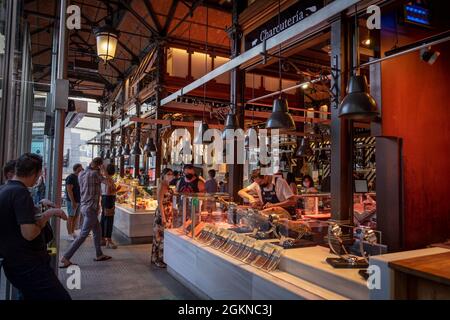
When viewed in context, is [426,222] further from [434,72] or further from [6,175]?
[6,175]

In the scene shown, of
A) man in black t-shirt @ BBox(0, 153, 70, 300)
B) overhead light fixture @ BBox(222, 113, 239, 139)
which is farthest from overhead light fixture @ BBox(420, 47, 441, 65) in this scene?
man in black t-shirt @ BBox(0, 153, 70, 300)

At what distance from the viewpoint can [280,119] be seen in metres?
3.86

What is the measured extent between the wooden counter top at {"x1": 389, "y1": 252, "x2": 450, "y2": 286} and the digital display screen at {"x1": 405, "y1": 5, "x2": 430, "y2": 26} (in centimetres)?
279

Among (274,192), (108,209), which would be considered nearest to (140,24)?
(108,209)

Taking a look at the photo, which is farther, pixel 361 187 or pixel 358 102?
pixel 361 187

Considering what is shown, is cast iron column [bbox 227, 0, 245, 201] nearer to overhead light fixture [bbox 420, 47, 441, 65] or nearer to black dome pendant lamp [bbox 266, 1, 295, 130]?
black dome pendant lamp [bbox 266, 1, 295, 130]

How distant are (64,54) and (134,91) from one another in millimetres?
11169

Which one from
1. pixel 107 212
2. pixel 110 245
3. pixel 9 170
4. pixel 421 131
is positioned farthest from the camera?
pixel 107 212

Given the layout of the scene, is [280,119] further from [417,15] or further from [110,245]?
[110,245]

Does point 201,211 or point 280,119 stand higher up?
point 280,119

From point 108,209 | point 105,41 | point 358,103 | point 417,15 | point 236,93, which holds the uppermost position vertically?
point 105,41

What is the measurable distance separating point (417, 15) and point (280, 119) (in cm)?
210

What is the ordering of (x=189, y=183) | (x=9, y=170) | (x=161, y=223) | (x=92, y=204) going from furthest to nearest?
(x=189, y=183)
(x=92, y=204)
(x=161, y=223)
(x=9, y=170)

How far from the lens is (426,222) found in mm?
4105
